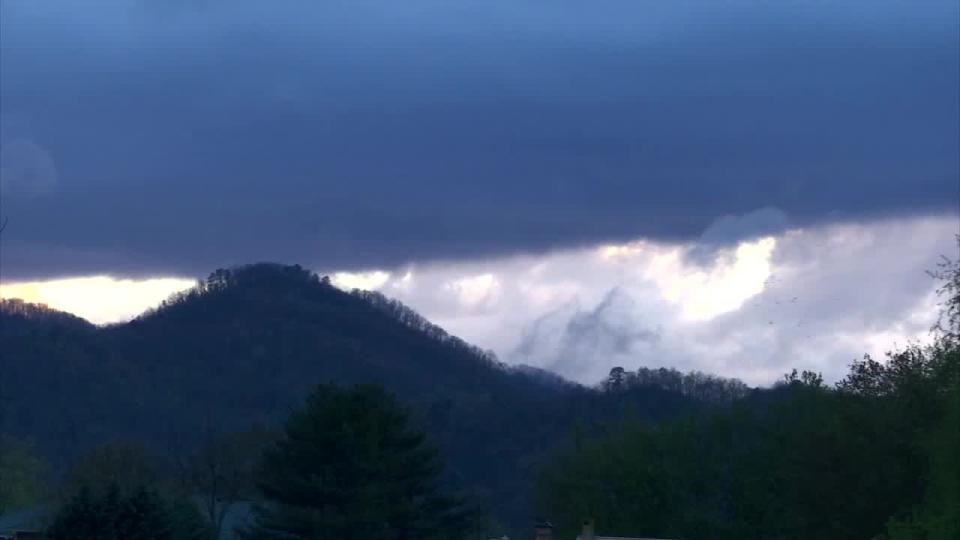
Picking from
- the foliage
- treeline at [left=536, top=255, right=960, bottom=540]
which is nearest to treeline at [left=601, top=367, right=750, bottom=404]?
treeline at [left=536, top=255, right=960, bottom=540]

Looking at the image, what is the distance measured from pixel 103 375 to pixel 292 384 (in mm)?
23394

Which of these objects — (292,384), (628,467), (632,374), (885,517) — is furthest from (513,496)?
(885,517)

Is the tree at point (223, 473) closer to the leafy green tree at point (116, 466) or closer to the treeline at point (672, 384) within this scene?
the leafy green tree at point (116, 466)

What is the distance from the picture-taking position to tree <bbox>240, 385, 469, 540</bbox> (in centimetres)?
6059

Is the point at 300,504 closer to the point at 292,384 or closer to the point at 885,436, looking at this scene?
the point at 885,436

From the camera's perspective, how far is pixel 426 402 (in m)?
177

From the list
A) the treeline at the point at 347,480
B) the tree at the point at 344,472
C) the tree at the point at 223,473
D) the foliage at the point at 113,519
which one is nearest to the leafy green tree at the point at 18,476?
the tree at the point at 223,473

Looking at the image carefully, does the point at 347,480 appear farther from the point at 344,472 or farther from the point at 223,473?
the point at 223,473

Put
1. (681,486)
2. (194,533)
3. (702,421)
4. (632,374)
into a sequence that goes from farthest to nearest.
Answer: (632,374), (702,421), (681,486), (194,533)

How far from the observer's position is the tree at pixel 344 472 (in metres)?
60.6

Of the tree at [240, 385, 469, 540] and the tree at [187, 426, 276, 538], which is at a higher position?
the tree at [187, 426, 276, 538]

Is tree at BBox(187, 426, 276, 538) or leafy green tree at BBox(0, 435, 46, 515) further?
leafy green tree at BBox(0, 435, 46, 515)

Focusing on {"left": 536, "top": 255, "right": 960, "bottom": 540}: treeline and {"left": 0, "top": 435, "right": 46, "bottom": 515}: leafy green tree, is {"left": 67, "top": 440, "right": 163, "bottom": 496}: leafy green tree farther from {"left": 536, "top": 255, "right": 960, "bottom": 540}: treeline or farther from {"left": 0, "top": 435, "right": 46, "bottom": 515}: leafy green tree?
{"left": 536, "top": 255, "right": 960, "bottom": 540}: treeline

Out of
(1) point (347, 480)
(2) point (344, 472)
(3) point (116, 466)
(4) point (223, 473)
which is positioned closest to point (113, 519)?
(2) point (344, 472)
